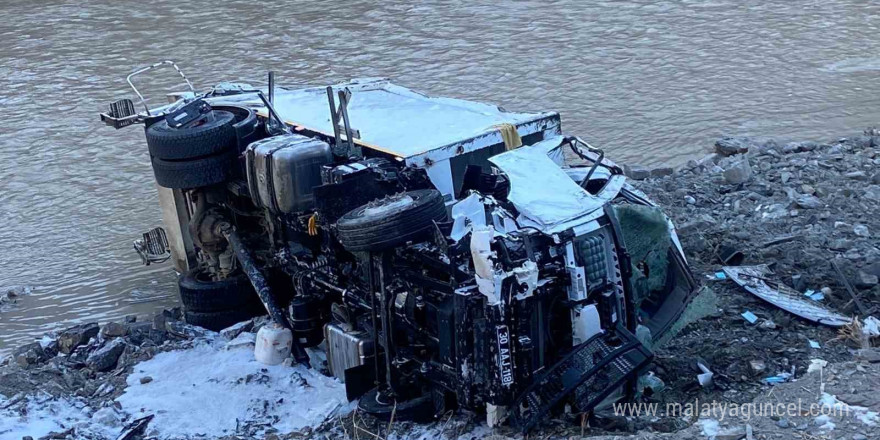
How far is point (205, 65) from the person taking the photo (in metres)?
18.7

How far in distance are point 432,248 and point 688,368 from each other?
6.37 feet

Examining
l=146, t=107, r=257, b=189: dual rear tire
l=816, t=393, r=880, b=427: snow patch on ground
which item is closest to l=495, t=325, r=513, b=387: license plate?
l=816, t=393, r=880, b=427: snow patch on ground

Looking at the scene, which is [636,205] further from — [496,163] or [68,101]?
[68,101]

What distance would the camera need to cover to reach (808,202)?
33.1 feet

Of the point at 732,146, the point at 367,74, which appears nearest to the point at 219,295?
the point at 732,146

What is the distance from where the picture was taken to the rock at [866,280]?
26.6 ft

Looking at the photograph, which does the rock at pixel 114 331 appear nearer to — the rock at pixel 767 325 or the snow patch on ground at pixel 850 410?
the rock at pixel 767 325

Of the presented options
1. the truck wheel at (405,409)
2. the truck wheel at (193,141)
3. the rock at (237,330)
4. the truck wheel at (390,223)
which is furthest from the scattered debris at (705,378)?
the truck wheel at (193,141)

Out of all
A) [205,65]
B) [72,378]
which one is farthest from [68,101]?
[72,378]

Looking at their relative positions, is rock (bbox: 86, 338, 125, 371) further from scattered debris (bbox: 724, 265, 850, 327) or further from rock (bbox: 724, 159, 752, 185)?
rock (bbox: 724, 159, 752, 185)

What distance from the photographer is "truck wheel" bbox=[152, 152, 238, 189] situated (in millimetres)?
8539

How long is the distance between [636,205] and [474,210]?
1.19 metres

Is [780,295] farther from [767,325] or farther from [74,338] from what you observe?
[74,338]

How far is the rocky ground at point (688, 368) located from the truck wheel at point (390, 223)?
4.01ft
